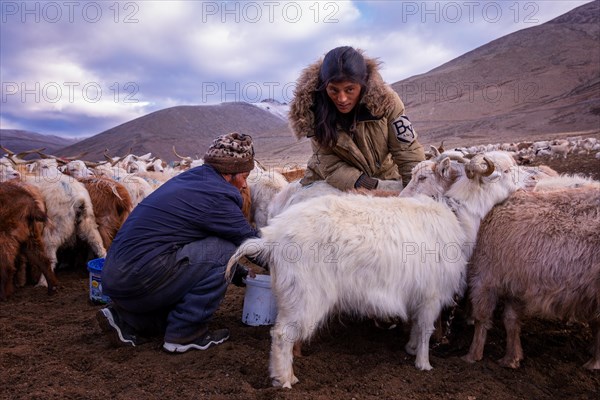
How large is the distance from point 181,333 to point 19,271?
313 cm

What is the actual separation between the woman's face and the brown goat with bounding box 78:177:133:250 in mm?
3613

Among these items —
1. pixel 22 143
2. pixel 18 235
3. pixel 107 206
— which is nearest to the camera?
pixel 18 235

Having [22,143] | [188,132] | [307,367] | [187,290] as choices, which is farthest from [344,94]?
[188,132]

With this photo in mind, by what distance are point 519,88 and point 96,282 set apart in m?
68.5

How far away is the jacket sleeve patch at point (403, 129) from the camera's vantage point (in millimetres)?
4484

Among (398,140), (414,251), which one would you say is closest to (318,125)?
(398,140)

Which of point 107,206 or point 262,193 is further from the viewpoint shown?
point 262,193

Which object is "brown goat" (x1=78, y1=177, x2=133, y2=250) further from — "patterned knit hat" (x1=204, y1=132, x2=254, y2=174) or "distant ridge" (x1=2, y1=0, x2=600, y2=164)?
"distant ridge" (x1=2, y1=0, x2=600, y2=164)

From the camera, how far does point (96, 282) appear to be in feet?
15.8

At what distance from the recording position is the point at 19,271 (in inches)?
221

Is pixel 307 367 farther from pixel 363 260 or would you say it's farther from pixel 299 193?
pixel 299 193

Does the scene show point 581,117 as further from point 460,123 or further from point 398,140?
point 398,140

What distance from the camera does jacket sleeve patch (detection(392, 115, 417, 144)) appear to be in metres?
4.48

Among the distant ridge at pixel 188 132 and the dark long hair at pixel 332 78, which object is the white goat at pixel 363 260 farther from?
the distant ridge at pixel 188 132
